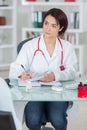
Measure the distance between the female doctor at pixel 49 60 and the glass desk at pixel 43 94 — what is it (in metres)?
0.22

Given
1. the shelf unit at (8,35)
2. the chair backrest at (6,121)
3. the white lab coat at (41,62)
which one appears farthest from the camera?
the shelf unit at (8,35)

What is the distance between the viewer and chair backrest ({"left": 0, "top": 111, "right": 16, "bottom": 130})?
1.88 m

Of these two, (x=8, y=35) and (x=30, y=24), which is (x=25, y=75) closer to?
(x=30, y=24)

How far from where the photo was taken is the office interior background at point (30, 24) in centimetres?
583

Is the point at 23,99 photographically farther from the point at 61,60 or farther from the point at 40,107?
the point at 61,60

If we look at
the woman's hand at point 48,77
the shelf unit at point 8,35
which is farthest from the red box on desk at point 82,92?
the shelf unit at point 8,35

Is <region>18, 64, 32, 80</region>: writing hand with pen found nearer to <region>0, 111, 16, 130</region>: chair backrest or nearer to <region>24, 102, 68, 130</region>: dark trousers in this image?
<region>24, 102, 68, 130</region>: dark trousers

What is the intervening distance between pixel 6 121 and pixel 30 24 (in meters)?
4.77

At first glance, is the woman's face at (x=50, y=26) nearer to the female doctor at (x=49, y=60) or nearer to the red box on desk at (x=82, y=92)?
the female doctor at (x=49, y=60)

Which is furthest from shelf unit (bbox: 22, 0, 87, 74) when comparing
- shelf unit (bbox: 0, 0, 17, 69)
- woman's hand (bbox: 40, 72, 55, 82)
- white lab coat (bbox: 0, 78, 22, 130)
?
white lab coat (bbox: 0, 78, 22, 130)

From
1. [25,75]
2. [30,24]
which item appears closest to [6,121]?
[25,75]

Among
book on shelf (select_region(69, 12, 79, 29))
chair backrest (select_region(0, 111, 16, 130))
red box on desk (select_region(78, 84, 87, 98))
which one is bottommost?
chair backrest (select_region(0, 111, 16, 130))

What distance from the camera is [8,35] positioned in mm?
6715

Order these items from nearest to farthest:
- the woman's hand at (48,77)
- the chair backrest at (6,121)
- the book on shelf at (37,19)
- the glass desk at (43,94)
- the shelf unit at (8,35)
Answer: the chair backrest at (6,121), the glass desk at (43,94), the woman's hand at (48,77), the book on shelf at (37,19), the shelf unit at (8,35)
